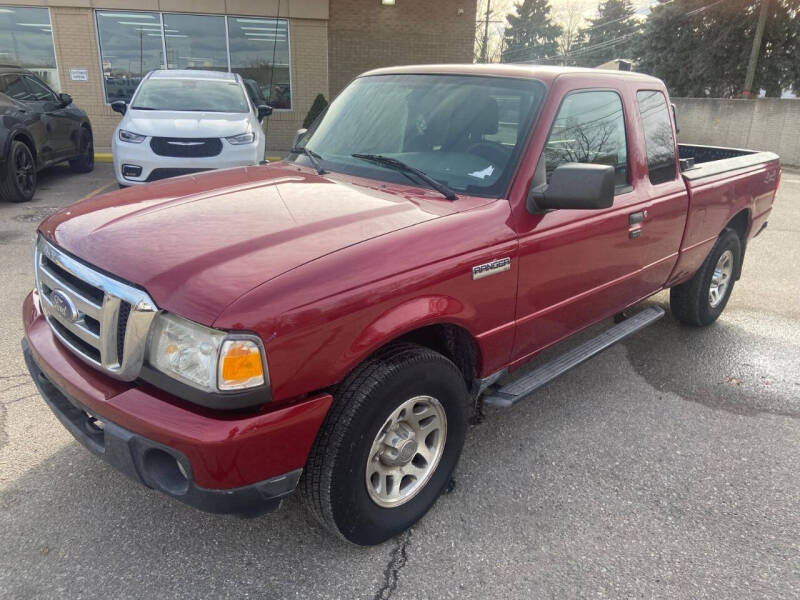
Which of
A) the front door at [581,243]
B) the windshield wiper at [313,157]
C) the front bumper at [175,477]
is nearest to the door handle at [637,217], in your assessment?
the front door at [581,243]

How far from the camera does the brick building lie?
44.6 ft

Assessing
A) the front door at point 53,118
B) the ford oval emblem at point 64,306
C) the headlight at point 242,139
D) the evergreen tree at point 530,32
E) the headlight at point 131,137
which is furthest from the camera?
the evergreen tree at point 530,32

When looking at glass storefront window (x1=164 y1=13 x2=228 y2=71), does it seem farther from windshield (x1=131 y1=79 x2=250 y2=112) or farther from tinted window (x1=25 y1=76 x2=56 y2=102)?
windshield (x1=131 y1=79 x2=250 y2=112)

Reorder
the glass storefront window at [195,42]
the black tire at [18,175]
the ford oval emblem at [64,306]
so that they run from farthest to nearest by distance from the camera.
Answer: the glass storefront window at [195,42], the black tire at [18,175], the ford oval emblem at [64,306]

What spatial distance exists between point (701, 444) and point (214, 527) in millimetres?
2586

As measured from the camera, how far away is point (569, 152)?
321 centimetres

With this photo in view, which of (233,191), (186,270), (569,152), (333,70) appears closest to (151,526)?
(186,270)

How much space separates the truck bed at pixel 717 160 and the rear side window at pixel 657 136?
253 millimetres

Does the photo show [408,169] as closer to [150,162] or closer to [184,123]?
[150,162]

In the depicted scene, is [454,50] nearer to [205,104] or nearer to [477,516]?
[205,104]

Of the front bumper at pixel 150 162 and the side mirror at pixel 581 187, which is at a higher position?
the side mirror at pixel 581 187

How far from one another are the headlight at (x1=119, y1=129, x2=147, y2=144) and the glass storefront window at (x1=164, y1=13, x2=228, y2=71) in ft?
23.6

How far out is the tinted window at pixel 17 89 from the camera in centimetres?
891

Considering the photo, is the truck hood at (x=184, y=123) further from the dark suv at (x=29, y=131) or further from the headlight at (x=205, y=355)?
the headlight at (x=205, y=355)
